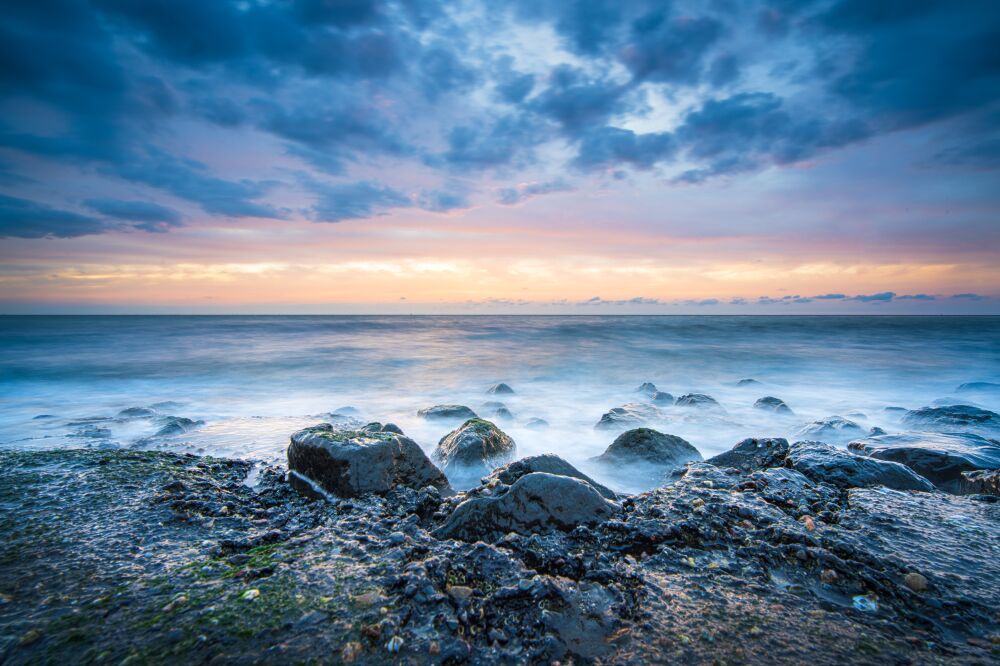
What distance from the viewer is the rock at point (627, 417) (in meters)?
8.90

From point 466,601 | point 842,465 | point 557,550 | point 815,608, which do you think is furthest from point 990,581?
point 466,601

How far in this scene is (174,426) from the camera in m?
7.74

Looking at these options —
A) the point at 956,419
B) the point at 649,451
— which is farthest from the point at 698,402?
the point at 649,451

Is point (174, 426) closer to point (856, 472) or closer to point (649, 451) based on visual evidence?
point (649, 451)

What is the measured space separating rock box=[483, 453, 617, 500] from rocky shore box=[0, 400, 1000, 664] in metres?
0.04

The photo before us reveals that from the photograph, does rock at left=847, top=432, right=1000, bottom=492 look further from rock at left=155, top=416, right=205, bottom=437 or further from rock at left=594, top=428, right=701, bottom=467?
rock at left=155, top=416, right=205, bottom=437

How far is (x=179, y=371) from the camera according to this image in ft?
58.2

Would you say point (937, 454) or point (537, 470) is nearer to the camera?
point (537, 470)

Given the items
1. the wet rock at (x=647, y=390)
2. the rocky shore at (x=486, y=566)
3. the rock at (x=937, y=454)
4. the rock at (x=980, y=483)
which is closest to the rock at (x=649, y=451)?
the rocky shore at (x=486, y=566)

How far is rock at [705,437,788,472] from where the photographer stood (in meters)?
5.41

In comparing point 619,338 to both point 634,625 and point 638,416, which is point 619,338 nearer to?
point 638,416

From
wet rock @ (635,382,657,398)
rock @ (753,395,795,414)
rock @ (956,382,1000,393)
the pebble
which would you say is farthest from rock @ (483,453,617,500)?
rock @ (956,382,1000,393)

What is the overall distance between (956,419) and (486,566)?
9.80m

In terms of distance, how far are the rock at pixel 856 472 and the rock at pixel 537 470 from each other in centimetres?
207
